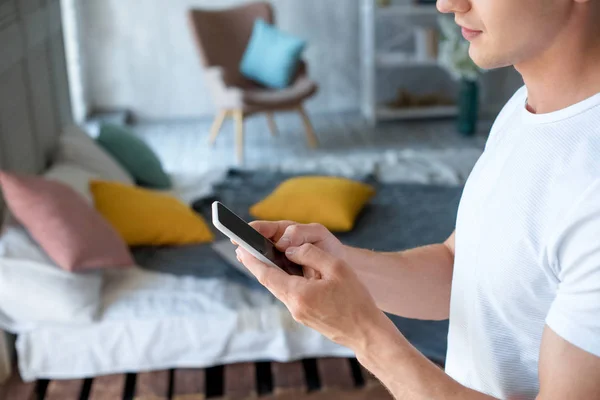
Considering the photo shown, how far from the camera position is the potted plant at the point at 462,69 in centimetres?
495

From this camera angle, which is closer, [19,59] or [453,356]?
[453,356]

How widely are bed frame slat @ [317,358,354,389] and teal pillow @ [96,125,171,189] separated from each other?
55.8 inches

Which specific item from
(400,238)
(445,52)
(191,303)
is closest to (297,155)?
(445,52)

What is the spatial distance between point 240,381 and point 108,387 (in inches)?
14.6

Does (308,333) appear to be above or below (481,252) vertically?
below

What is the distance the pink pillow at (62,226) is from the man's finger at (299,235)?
4.48 feet

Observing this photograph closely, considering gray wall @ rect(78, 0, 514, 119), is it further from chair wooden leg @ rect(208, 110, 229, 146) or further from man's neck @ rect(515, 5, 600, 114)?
man's neck @ rect(515, 5, 600, 114)

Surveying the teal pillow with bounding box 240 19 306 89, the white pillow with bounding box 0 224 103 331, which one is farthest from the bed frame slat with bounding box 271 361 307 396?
the teal pillow with bounding box 240 19 306 89

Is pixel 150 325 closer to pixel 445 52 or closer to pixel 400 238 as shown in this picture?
pixel 400 238

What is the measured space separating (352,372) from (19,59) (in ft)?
5.48

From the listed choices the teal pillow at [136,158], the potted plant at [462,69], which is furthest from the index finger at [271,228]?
the potted plant at [462,69]

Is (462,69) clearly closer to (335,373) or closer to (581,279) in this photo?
(335,373)

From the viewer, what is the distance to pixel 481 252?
2.74 ft

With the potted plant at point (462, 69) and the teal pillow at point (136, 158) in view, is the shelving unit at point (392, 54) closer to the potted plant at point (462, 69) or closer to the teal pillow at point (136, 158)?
the potted plant at point (462, 69)
